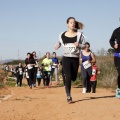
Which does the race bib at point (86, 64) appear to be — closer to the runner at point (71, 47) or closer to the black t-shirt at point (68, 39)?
the runner at point (71, 47)

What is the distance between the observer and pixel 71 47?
7.93 m

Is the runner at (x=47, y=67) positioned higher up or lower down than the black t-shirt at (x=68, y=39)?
lower down

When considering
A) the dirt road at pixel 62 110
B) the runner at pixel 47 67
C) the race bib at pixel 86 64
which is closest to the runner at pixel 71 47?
A: the dirt road at pixel 62 110

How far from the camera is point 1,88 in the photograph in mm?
15766

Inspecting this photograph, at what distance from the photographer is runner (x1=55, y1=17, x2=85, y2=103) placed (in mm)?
7949

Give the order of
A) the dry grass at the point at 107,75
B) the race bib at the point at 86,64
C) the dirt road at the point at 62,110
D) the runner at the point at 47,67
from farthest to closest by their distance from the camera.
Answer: the dry grass at the point at 107,75 < the runner at the point at 47,67 < the race bib at the point at 86,64 < the dirt road at the point at 62,110

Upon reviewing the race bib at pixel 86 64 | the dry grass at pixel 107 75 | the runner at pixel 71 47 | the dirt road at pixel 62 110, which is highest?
the runner at pixel 71 47

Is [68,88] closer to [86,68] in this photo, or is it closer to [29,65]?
[86,68]

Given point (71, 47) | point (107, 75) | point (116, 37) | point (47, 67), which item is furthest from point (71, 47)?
point (107, 75)

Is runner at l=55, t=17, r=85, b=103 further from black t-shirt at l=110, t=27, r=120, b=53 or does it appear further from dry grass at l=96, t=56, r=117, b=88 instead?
dry grass at l=96, t=56, r=117, b=88

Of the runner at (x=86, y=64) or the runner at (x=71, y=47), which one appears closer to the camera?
the runner at (x=71, y=47)

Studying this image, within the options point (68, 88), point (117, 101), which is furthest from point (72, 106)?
point (117, 101)

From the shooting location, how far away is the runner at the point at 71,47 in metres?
7.95

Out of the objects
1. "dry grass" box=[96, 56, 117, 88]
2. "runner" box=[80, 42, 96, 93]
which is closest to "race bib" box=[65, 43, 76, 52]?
"runner" box=[80, 42, 96, 93]
